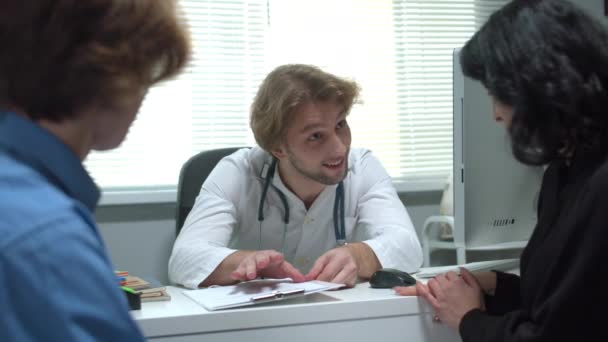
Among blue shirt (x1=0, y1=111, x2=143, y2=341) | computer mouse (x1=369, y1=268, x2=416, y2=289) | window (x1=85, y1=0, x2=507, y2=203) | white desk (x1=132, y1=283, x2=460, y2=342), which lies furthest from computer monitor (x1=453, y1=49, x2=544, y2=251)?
window (x1=85, y1=0, x2=507, y2=203)

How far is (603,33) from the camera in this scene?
3.15 feet

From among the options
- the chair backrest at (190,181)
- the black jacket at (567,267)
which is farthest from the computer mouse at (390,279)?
the chair backrest at (190,181)

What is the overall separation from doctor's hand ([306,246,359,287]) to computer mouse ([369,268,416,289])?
5 cm

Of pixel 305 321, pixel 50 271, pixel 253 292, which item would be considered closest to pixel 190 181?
pixel 253 292

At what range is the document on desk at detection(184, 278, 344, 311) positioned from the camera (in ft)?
3.70

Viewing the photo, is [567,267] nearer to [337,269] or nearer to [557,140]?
[557,140]

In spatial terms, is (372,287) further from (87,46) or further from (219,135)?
(219,135)

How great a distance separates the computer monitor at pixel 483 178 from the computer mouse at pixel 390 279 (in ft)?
0.59

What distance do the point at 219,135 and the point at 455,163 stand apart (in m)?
1.54

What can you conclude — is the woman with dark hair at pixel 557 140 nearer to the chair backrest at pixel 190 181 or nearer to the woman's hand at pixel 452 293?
the woman's hand at pixel 452 293

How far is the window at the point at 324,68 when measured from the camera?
2.71m

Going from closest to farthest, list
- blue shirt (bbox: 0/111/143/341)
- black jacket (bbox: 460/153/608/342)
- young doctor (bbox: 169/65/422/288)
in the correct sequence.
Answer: blue shirt (bbox: 0/111/143/341), black jacket (bbox: 460/153/608/342), young doctor (bbox: 169/65/422/288)

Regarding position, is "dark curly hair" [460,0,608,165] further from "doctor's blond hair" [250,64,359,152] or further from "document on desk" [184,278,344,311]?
"doctor's blond hair" [250,64,359,152]

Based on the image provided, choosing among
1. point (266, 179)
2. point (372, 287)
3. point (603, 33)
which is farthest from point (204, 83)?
point (603, 33)
